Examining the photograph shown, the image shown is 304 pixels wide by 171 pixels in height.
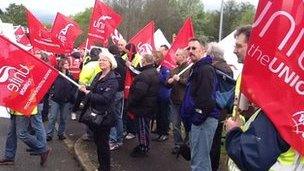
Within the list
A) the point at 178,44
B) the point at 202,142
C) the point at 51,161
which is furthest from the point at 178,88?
the point at 202,142

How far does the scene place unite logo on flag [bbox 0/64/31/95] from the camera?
7234 millimetres

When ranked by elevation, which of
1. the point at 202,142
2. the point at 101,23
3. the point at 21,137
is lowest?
the point at 21,137

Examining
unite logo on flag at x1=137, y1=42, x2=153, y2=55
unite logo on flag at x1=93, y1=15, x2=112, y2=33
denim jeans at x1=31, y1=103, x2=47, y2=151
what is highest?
unite logo on flag at x1=93, y1=15, x2=112, y2=33

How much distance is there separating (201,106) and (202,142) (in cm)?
45

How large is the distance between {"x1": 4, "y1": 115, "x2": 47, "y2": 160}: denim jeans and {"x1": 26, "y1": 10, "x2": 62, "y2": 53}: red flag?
348 centimetres

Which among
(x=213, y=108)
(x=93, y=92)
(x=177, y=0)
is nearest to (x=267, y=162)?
(x=213, y=108)

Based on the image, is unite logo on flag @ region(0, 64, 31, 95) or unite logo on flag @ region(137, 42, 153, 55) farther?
unite logo on flag @ region(137, 42, 153, 55)

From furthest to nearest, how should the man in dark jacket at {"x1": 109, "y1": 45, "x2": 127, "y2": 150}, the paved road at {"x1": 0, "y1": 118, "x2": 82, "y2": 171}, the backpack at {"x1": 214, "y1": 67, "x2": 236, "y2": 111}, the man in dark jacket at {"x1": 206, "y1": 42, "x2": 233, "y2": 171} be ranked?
the man in dark jacket at {"x1": 109, "y1": 45, "x2": 127, "y2": 150}, the paved road at {"x1": 0, "y1": 118, "x2": 82, "y2": 171}, the man in dark jacket at {"x1": 206, "y1": 42, "x2": 233, "y2": 171}, the backpack at {"x1": 214, "y1": 67, "x2": 236, "y2": 111}

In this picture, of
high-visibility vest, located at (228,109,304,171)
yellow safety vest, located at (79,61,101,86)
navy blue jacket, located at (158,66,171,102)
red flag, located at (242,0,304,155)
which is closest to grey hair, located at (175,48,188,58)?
navy blue jacket, located at (158,66,171,102)

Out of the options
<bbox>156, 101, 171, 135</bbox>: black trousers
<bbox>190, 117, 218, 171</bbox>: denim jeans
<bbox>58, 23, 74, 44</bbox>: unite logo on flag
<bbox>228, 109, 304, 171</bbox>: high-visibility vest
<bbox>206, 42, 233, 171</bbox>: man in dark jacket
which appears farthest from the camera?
<bbox>58, 23, 74, 44</bbox>: unite logo on flag

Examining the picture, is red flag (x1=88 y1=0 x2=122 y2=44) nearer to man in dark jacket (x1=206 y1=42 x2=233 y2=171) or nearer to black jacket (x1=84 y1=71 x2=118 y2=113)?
black jacket (x1=84 y1=71 x2=118 y2=113)

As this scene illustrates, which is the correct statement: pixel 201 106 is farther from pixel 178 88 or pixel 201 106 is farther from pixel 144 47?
pixel 144 47

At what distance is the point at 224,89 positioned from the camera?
21.4 feet

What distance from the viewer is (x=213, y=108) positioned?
Result: 20.4 feet
